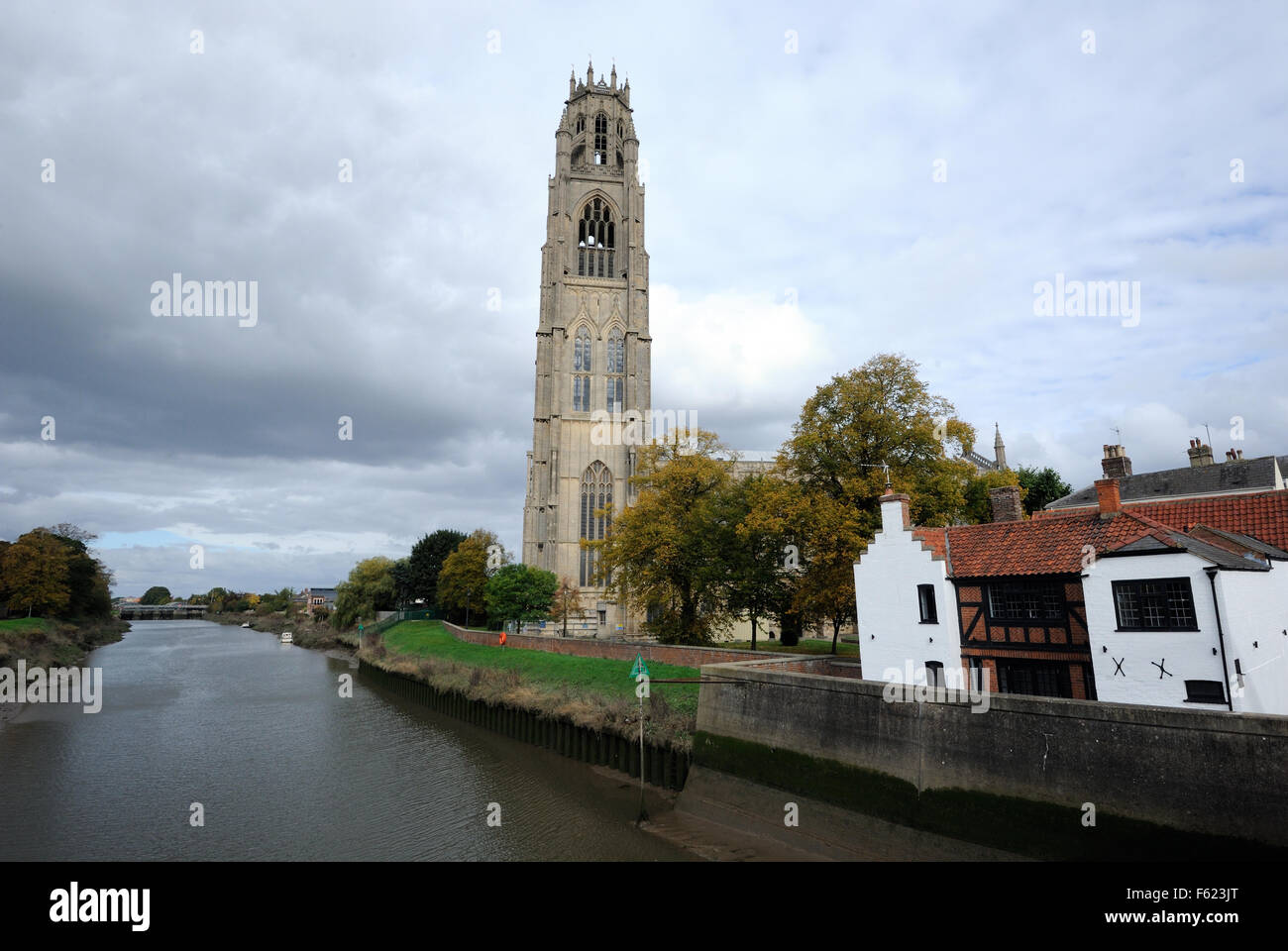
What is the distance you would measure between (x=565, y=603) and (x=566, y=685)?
834 inches

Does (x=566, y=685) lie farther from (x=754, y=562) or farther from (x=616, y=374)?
(x=616, y=374)

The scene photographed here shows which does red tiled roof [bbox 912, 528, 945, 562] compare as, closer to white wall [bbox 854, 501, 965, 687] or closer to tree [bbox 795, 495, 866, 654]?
white wall [bbox 854, 501, 965, 687]

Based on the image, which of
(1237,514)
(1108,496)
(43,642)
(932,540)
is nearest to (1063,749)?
(932,540)

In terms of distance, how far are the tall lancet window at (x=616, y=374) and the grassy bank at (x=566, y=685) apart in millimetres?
25201

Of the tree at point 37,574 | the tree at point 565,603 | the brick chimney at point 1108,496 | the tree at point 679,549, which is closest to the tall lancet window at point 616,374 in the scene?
the tree at point 565,603

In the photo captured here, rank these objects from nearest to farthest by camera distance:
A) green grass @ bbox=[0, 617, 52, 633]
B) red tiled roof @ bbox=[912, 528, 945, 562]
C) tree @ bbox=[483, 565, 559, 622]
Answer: red tiled roof @ bbox=[912, 528, 945, 562] < tree @ bbox=[483, 565, 559, 622] < green grass @ bbox=[0, 617, 52, 633]

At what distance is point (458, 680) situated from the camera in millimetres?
34688

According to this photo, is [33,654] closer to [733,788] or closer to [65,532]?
[65,532]

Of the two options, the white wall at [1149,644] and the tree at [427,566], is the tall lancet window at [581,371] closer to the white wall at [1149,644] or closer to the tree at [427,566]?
the tree at [427,566]

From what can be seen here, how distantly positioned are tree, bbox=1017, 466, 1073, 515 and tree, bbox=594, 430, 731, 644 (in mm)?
23427

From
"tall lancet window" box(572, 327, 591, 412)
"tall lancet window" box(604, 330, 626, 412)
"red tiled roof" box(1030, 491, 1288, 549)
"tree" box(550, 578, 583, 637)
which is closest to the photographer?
"red tiled roof" box(1030, 491, 1288, 549)

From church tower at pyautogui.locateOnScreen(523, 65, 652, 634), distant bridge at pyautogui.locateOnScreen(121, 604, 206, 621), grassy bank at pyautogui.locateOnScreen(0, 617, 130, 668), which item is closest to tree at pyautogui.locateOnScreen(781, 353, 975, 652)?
church tower at pyautogui.locateOnScreen(523, 65, 652, 634)

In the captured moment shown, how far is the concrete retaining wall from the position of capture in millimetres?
9609
